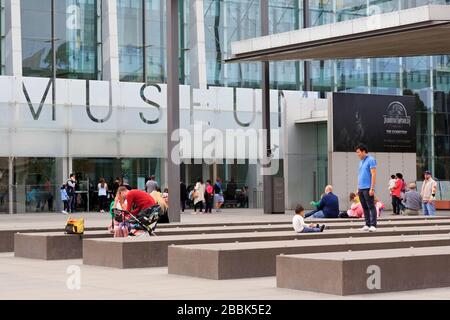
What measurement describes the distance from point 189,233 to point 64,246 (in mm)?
2574

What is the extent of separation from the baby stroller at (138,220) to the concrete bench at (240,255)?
3.30 m

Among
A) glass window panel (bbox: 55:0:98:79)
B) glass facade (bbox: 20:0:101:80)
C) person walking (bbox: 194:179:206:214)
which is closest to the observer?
person walking (bbox: 194:179:206:214)

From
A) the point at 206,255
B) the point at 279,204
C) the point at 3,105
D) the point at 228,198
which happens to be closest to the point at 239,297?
the point at 206,255

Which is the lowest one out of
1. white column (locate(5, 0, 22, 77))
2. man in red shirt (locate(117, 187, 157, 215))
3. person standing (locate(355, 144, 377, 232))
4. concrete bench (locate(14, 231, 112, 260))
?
concrete bench (locate(14, 231, 112, 260))

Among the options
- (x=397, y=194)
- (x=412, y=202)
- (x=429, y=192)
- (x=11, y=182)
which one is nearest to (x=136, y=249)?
(x=429, y=192)

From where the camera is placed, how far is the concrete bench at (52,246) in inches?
723

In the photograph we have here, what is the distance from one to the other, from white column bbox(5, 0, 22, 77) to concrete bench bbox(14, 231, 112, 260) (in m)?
25.8

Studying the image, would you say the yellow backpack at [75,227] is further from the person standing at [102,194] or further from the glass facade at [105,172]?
the glass facade at [105,172]

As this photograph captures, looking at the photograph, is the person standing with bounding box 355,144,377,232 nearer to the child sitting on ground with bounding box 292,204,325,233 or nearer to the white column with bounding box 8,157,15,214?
the child sitting on ground with bounding box 292,204,325,233

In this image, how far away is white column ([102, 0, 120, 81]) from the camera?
154 ft

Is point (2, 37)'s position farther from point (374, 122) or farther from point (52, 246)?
point (52, 246)

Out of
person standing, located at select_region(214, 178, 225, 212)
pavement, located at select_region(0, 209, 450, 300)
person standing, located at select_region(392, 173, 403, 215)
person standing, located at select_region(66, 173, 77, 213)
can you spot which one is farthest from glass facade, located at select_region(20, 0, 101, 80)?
pavement, located at select_region(0, 209, 450, 300)

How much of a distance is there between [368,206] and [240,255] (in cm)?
498
